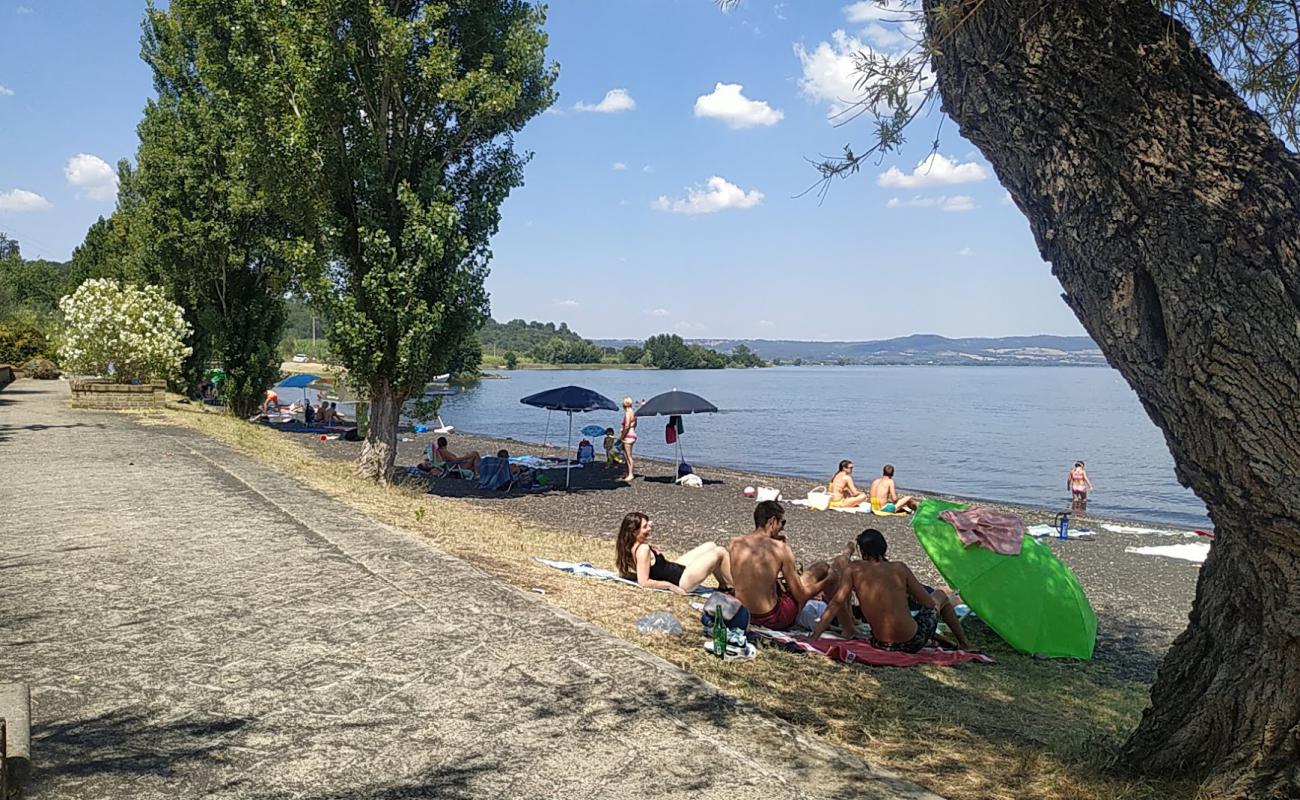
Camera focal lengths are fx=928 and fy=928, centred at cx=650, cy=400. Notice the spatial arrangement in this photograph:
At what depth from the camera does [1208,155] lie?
3652 millimetres

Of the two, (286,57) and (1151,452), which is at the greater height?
(286,57)

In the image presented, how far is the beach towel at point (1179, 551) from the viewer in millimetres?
15922

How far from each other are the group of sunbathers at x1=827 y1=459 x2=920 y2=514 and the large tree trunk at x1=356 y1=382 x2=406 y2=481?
30.3ft

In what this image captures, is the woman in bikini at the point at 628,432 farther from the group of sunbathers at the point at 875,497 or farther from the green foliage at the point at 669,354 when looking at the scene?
the green foliage at the point at 669,354

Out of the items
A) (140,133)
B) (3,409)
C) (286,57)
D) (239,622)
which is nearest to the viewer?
(239,622)

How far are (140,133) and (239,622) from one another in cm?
3078

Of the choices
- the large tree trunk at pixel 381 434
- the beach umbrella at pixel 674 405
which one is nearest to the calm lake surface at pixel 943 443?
the beach umbrella at pixel 674 405

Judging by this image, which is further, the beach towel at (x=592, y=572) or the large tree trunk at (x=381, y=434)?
the large tree trunk at (x=381, y=434)

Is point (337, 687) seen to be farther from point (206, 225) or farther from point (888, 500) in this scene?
point (206, 225)

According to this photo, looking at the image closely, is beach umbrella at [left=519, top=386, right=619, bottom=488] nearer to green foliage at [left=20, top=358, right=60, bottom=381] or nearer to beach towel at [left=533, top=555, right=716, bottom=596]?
beach towel at [left=533, top=555, right=716, bottom=596]

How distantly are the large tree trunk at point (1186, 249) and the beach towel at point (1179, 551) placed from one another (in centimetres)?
1318

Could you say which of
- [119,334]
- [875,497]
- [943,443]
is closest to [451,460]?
[875,497]

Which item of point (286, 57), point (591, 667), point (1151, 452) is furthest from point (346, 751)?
point (1151, 452)

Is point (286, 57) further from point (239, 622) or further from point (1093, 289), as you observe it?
point (1093, 289)
